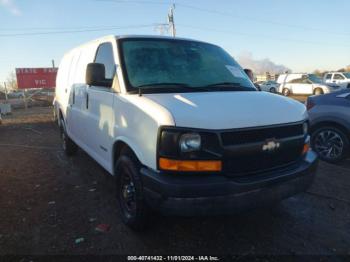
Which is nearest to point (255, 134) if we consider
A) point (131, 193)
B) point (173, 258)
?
point (173, 258)

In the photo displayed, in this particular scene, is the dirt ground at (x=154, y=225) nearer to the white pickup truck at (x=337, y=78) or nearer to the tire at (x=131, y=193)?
the tire at (x=131, y=193)

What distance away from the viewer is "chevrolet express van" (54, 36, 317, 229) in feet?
9.00

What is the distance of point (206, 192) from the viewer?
2703 millimetres

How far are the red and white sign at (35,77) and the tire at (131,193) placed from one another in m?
21.3

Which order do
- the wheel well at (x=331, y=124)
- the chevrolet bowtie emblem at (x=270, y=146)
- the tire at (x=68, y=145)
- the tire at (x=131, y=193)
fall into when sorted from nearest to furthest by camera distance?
the chevrolet bowtie emblem at (x=270, y=146) → the tire at (x=131, y=193) → the wheel well at (x=331, y=124) → the tire at (x=68, y=145)

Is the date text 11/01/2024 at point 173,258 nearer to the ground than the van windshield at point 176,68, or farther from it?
nearer to the ground

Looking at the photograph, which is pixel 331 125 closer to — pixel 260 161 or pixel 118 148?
pixel 260 161

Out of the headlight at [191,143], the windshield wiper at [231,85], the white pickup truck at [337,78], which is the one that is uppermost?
the windshield wiper at [231,85]

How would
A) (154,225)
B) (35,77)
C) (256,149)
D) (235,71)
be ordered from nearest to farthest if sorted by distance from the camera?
(256,149) → (154,225) → (235,71) → (35,77)

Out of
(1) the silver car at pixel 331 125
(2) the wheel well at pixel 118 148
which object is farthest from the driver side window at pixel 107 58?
(1) the silver car at pixel 331 125

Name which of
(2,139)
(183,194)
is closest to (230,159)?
(183,194)

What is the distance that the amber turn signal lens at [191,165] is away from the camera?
8.98ft

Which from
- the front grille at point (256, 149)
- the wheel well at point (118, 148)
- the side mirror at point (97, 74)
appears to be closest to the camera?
Result: the front grille at point (256, 149)

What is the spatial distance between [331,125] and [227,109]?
4000 millimetres
